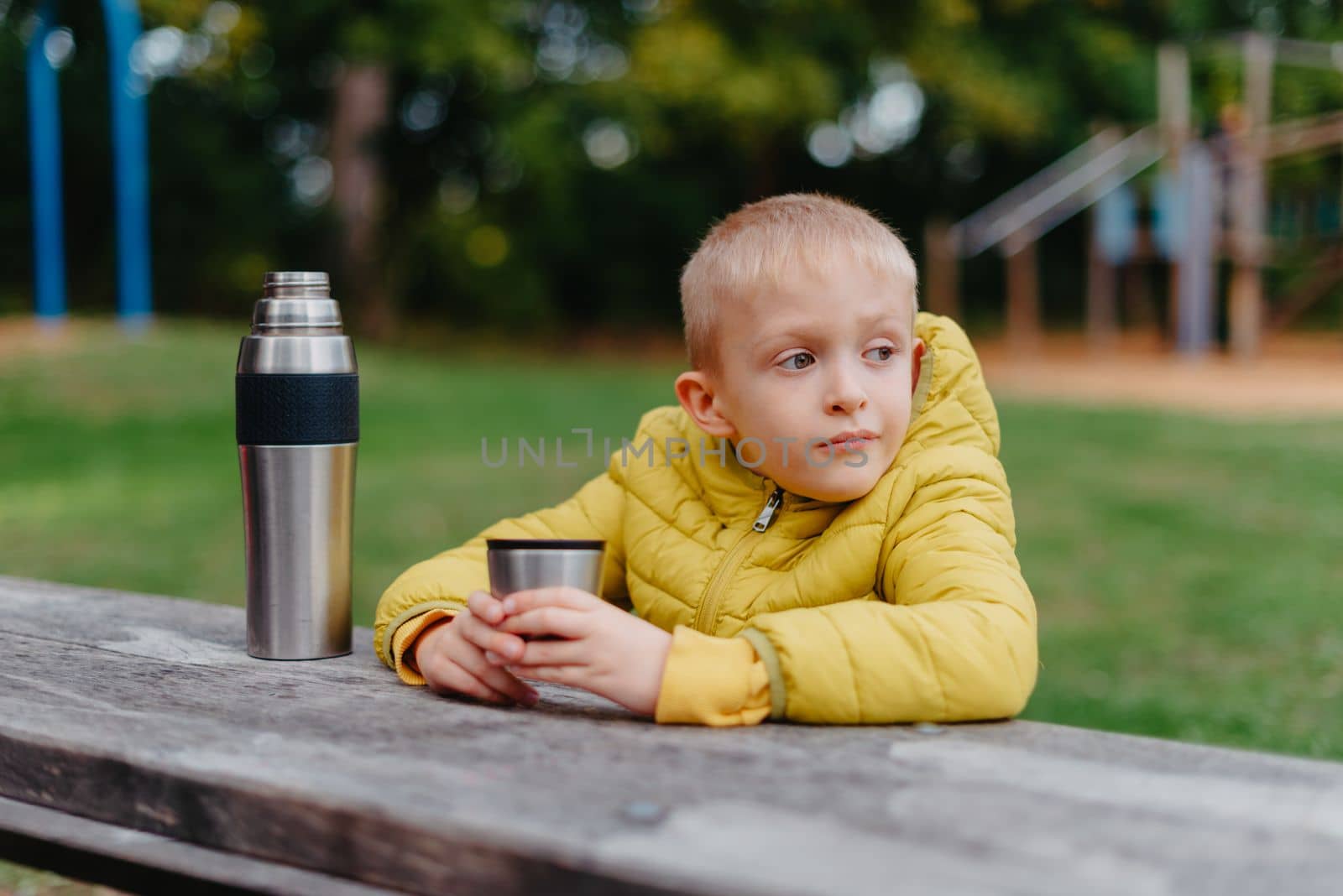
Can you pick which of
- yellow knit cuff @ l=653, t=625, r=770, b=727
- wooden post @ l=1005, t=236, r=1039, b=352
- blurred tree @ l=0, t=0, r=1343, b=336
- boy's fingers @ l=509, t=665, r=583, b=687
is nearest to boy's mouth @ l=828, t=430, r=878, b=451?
yellow knit cuff @ l=653, t=625, r=770, b=727

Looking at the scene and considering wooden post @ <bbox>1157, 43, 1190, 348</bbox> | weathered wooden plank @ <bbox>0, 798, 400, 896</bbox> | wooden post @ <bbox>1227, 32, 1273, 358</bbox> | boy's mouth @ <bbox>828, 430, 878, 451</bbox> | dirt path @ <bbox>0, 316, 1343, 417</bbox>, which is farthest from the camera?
wooden post @ <bbox>1157, 43, 1190, 348</bbox>

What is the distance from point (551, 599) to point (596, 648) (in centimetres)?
Result: 7

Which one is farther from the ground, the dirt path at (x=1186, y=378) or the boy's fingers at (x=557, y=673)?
the boy's fingers at (x=557, y=673)

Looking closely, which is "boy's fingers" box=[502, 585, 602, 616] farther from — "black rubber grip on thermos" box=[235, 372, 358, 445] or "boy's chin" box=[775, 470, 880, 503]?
"black rubber grip on thermos" box=[235, 372, 358, 445]

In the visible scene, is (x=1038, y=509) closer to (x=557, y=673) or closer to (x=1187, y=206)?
(x=557, y=673)

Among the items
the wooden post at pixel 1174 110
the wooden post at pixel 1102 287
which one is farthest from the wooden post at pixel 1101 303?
the wooden post at pixel 1174 110

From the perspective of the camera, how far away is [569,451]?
322 inches

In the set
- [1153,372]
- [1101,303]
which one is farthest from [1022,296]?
[1153,372]

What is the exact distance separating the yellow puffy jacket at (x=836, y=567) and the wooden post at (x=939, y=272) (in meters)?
14.5

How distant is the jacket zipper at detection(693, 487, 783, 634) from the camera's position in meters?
1.84

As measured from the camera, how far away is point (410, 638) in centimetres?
178

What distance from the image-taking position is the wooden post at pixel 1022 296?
16625 millimetres

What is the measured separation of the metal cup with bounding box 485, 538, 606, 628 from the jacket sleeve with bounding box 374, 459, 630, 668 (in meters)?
0.31

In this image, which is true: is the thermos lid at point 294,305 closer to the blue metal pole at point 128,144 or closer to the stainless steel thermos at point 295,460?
the stainless steel thermos at point 295,460
